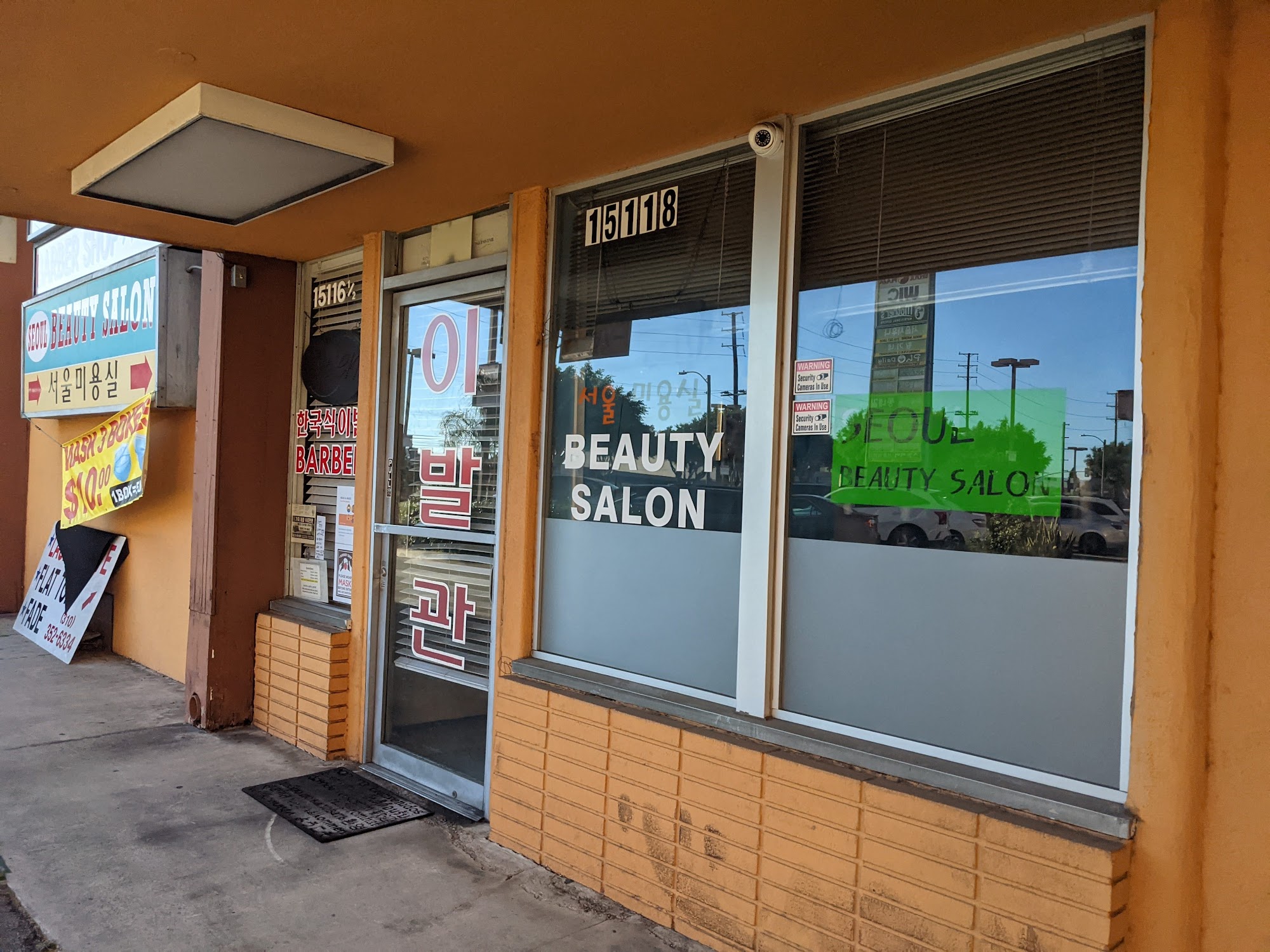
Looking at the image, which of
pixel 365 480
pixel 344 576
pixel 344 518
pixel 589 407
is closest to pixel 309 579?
pixel 344 576

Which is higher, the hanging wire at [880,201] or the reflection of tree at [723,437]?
the hanging wire at [880,201]

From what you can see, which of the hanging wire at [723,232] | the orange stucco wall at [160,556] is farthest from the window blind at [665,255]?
the orange stucco wall at [160,556]

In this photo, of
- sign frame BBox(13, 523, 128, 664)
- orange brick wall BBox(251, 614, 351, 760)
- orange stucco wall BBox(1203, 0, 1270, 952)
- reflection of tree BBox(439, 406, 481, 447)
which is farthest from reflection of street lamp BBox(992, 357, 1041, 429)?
sign frame BBox(13, 523, 128, 664)

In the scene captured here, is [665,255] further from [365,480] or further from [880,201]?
[365,480]

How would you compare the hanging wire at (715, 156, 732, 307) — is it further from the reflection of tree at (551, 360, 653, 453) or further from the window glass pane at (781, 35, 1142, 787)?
the reflection of tree at (551, 360, 653, 453)

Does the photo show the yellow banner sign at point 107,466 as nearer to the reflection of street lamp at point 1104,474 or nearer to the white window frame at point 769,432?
the white window frame at point 769,432

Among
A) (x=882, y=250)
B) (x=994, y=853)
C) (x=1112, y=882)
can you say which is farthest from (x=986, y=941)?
(x=882, y=250)

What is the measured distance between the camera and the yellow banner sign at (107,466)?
6500mm

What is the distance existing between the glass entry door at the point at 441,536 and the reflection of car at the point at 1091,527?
2553 millimetres

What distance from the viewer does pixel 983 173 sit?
274cm

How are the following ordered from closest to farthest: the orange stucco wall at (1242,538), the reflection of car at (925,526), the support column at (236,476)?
the orange stucco wall at (1242,538) < the reflection of car at (925,526) < the support column at (236,476)

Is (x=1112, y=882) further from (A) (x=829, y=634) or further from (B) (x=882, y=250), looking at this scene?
(B) (x=882, y=250)

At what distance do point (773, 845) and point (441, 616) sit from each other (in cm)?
231

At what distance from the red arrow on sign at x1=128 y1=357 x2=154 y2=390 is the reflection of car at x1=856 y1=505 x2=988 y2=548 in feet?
19.2
